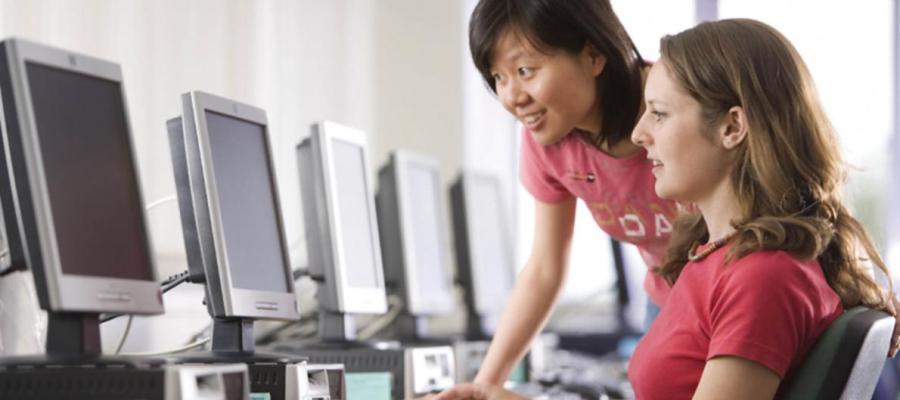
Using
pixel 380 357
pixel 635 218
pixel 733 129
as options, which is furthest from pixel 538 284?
pixel 733 129

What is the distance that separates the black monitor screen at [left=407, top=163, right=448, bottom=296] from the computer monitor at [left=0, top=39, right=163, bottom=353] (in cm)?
162

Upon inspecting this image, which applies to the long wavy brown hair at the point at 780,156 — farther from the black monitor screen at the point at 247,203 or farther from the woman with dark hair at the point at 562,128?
the black monitor screen at the point at 247,203

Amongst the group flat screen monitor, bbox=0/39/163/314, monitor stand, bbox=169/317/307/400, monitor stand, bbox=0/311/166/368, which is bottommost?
monitor stand, bbox=169/317/307/400

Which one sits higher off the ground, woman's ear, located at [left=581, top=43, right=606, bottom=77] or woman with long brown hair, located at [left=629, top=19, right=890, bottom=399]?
woman's ear, located at [left=581, top=43, right=606, bottom=77]

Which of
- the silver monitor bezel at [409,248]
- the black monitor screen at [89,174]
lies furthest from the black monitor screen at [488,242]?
the black monitor screen at [89,174]

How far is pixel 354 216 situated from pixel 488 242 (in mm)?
1482

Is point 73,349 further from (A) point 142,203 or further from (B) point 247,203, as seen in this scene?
(B) point 247,203

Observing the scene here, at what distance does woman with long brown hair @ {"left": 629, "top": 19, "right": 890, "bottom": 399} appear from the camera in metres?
1.34

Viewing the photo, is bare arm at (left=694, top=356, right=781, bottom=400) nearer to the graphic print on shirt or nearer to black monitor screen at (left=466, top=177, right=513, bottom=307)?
the graphic print on shirt

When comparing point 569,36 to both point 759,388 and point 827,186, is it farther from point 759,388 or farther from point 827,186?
point 759,388

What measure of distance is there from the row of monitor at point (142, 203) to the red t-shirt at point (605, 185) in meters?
0.37

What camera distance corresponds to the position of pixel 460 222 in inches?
142

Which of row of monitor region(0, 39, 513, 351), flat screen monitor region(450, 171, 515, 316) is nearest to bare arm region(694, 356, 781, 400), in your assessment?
row of monitor region(0, 39, 513, 351)

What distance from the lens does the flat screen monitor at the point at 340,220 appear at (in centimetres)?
217
